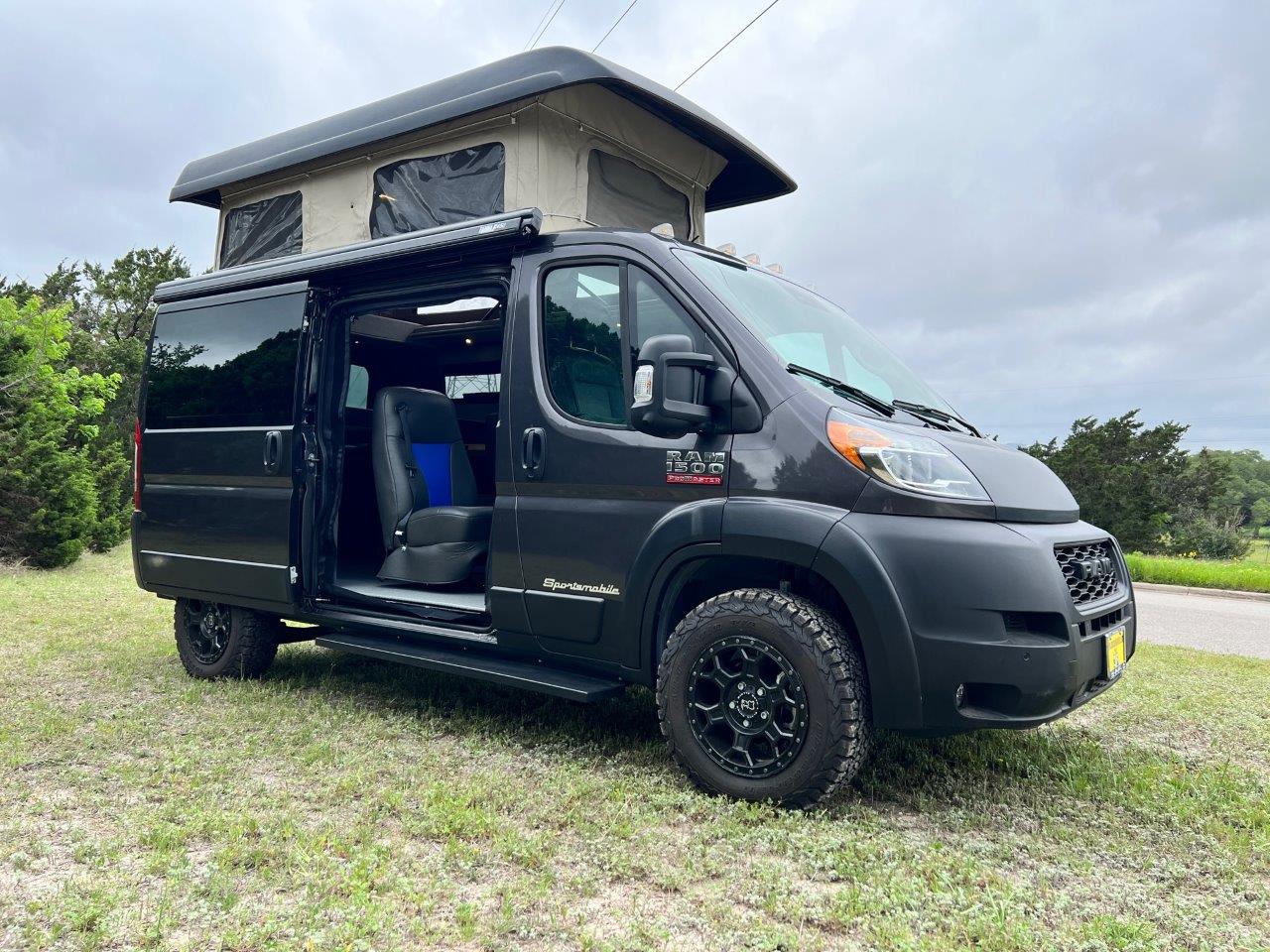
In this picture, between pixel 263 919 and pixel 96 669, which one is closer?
pixel 263 919

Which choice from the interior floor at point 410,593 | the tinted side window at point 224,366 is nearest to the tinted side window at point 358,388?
the tinted side window at point 224,366

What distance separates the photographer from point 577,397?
3.96 m

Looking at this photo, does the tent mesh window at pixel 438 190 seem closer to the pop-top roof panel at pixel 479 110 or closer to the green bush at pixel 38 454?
the pop-top roof panel at pixel 479 110

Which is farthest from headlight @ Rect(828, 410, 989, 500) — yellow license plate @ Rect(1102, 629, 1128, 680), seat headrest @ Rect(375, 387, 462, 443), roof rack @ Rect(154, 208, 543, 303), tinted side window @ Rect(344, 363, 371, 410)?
tinted side window @ Rect(344, 363, 371, 410)

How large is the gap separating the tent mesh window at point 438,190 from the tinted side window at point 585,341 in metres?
1.09

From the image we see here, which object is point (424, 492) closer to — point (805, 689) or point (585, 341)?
point (585, 341)

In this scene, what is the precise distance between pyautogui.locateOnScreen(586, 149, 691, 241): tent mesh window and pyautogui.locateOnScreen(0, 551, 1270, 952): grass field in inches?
107

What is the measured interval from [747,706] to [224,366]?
3.77 meters

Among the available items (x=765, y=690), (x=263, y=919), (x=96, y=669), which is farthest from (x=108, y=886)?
(x=96, y=669)

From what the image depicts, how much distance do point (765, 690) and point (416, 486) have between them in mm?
2753

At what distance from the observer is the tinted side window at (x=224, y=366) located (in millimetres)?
5031

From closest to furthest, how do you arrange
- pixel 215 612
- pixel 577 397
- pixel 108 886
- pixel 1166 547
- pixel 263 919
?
pixel 263 919 → pixel 108 886 → pixel 577 397 → pixel 215 612 → pixel 1166 547

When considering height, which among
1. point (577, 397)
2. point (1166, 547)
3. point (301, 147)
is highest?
point (301, 147)

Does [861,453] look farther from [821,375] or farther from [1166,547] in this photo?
[1166,547]
